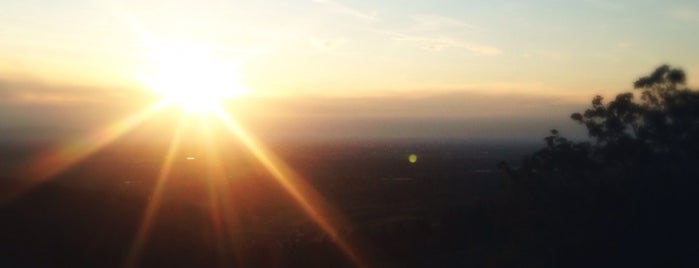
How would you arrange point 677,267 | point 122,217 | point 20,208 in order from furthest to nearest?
point 122,217, point 20,208, point 677,267

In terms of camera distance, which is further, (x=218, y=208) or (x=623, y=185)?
(x=218, y=208)

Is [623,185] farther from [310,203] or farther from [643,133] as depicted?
[310,203]

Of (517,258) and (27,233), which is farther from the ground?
(27,233)

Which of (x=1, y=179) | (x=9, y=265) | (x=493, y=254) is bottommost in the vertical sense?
(x=493, y=254)

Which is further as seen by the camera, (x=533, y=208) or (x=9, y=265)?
(x=533, y=208)

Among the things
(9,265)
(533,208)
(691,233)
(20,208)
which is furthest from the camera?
(533,208)

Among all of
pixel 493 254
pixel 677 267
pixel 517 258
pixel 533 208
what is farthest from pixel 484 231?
pixel 677 267

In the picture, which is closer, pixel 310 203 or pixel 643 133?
pixel 643 133

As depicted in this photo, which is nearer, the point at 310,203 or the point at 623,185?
the point at 623,185

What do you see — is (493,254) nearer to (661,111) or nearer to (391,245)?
(391,245)

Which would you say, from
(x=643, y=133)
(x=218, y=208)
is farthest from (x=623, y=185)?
(x=218, y=208)

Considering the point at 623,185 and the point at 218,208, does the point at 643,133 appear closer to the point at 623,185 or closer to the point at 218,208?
the point at 623,185
